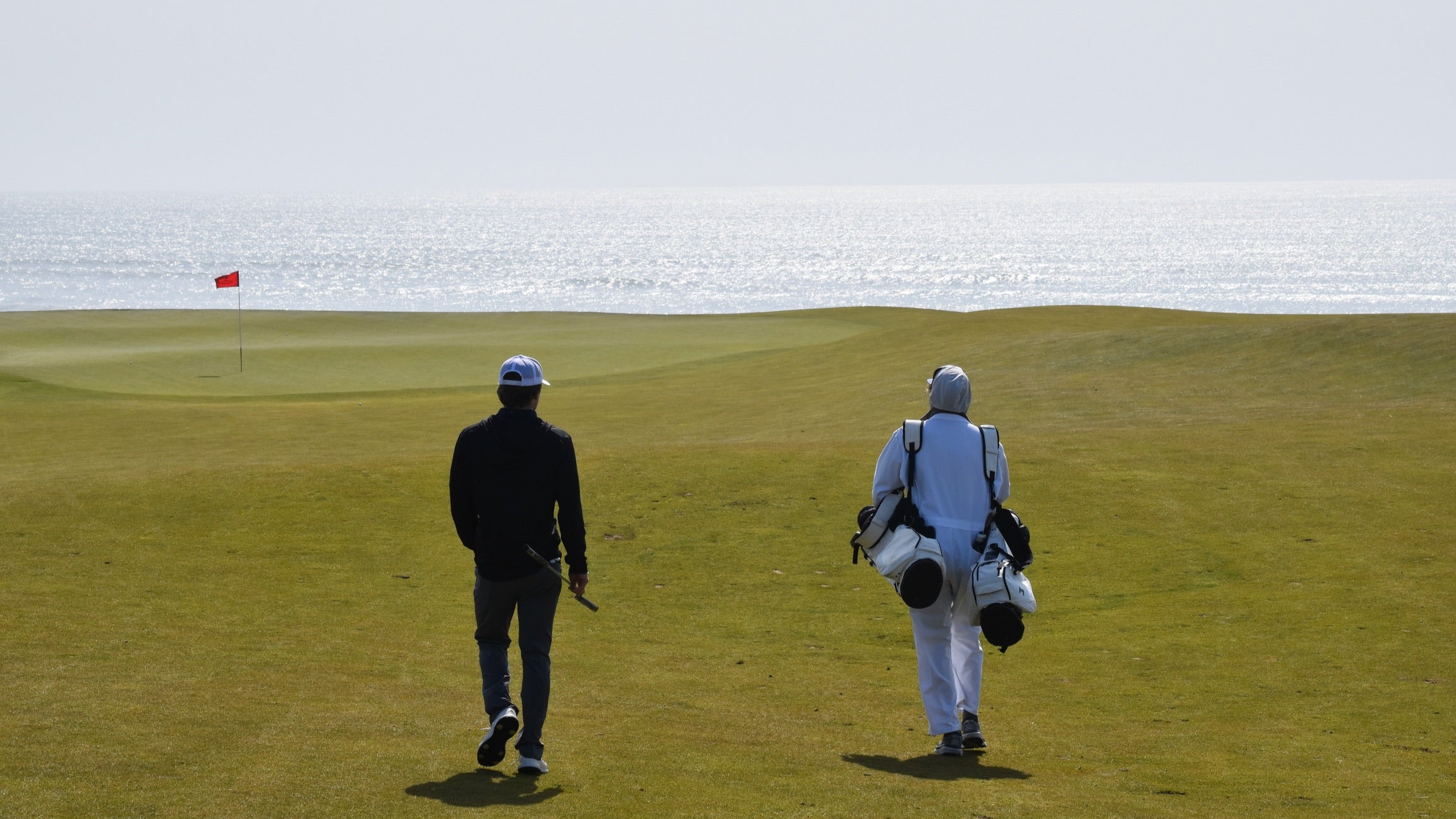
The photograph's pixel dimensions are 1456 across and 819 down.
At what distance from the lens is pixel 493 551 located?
7.06 metres

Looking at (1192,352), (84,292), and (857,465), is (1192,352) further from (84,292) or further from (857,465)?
(84,292)

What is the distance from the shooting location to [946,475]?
7.77 m

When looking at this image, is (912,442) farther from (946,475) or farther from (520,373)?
(520,373)

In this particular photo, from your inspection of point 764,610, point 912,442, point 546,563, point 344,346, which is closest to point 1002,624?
point 912,442

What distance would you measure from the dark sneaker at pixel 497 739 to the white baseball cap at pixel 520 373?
172 cm

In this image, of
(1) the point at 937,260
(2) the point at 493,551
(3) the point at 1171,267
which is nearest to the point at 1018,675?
(2) the point at 493,551

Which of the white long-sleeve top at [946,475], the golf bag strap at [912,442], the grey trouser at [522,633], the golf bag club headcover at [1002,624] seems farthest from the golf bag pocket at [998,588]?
the grey trouser at [522,633]

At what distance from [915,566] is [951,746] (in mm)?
1079

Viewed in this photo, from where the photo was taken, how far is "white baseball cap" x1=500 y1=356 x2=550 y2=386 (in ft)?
23.2

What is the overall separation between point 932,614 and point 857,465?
8868 millimetres

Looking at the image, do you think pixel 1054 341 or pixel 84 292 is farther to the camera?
pixel 84 292

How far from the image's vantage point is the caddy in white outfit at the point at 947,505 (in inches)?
305

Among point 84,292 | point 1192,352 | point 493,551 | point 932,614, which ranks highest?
point 84,292

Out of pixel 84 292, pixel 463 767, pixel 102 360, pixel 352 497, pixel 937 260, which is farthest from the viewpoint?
pixel 937 260
